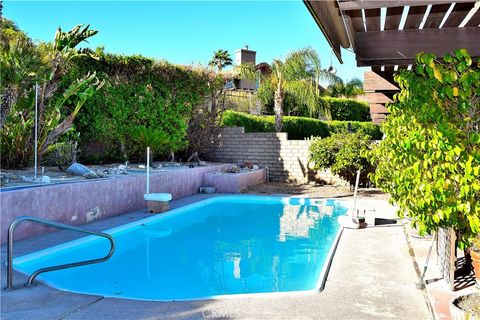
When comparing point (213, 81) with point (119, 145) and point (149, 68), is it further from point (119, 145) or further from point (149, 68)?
point (119, 145)

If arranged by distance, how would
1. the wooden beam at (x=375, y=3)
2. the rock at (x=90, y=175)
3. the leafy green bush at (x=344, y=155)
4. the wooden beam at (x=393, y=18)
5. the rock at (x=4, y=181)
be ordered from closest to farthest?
the wooden beam at (x=375, y=3) < the wooden beam at (x=393, y=18) < the rock at (x=4, y=181) < the rock at (x=90, y=175) < the leafy green bush at (x=344, y=155)

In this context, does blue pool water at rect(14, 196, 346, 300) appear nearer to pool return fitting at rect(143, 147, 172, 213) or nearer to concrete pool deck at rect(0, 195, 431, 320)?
pool return fitting at rect(143, 147, 172, 213)

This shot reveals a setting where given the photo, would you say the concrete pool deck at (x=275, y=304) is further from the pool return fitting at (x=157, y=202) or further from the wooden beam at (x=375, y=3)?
the pool return fitting at (x=157, y=202)

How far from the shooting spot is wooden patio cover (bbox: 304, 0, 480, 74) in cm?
438

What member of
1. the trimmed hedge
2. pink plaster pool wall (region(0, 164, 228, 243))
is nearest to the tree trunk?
the trimmed hedge

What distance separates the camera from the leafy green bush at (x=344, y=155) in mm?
15898

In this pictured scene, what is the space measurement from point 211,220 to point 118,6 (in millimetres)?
7367

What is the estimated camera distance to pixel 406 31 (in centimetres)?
511

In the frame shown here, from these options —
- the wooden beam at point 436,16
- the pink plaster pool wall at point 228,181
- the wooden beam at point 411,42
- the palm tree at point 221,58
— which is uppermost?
the palm tree at point 221,58

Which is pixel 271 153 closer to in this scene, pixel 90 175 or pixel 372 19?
pixel 90 175

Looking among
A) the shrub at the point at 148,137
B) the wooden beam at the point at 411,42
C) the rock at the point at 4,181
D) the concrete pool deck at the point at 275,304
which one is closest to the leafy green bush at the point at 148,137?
the shrub at the point at 148,137

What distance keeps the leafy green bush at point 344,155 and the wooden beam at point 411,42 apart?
1066 cm

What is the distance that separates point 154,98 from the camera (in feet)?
57.0

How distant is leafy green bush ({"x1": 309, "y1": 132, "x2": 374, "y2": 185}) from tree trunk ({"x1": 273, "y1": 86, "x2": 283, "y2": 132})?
14.7 ft
